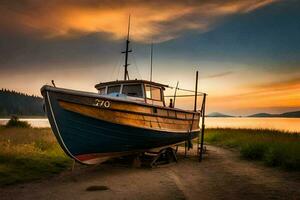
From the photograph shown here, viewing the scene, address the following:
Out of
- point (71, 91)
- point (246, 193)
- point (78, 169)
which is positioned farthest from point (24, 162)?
point (246, 193)

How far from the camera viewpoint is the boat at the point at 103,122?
35.3 ft

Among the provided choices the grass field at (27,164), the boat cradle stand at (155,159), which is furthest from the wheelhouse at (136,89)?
the grass field at (27,164)

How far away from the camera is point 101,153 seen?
458 inches

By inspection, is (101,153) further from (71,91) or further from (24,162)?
(24,162)

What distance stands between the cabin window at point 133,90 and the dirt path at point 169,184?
3431mm

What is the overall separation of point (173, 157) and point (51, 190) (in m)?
7.43

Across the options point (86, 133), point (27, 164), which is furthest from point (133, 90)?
point (27, 164)

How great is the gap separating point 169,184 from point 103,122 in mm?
3365

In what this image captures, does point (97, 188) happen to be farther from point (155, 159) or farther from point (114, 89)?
point (114, 89)

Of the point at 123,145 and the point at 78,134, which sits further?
the point at 123,145

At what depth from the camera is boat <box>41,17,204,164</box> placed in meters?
10.8

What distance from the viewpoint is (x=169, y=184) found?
9781 mm

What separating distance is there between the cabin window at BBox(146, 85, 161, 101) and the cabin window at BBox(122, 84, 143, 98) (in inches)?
16.2

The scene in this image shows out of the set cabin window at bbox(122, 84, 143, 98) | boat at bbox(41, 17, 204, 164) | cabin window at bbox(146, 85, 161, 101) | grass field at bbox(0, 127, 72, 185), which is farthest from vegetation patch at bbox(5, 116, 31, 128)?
boat at bbox(41, 17, 204, 164)
